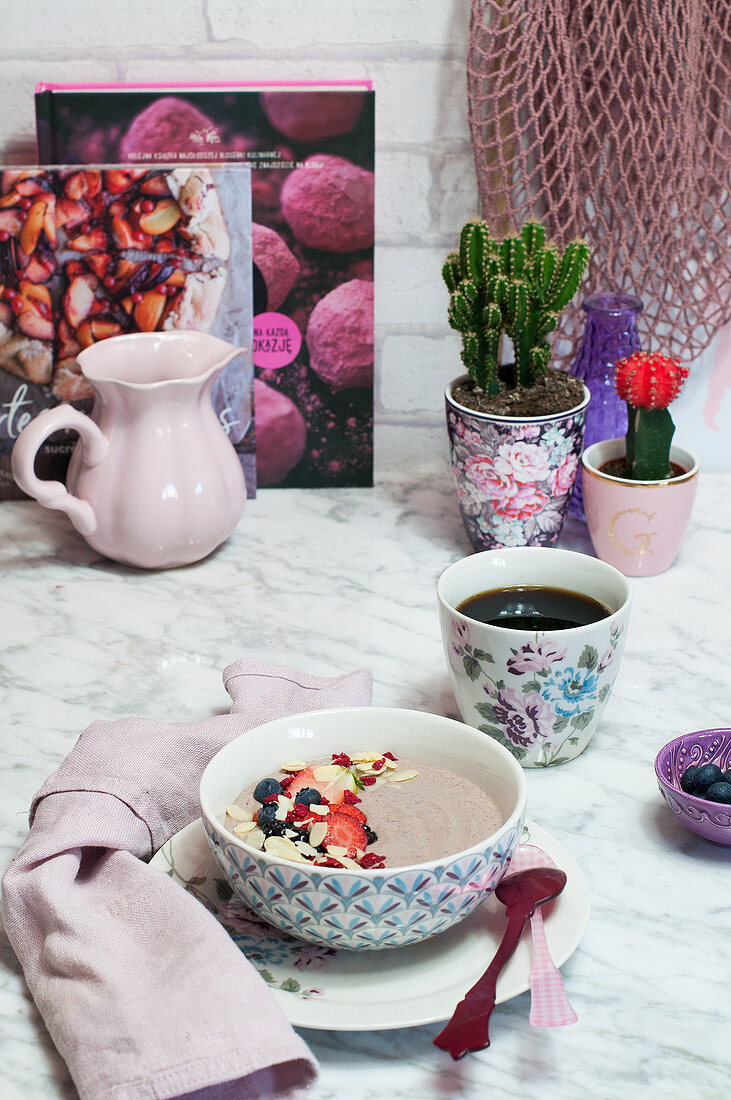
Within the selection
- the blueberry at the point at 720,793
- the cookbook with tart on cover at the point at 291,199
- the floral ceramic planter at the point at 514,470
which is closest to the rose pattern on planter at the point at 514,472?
the floral ceramic planter at the point at 514,470

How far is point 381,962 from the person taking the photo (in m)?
0.58

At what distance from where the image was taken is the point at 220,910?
0.61 meters

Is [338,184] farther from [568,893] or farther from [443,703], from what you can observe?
[568,893]

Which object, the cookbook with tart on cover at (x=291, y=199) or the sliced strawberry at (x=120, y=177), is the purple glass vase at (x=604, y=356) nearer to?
the cookbook with tart on cover at (x=291, y=199)

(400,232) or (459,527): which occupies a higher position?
(400,232)

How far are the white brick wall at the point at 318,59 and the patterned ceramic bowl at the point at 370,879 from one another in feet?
2.27

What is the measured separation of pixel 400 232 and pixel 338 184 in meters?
0.10

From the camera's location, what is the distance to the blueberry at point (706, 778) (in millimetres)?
692

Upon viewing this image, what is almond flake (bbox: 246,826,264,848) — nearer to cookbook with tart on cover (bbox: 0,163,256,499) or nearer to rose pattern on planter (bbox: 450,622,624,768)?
rose pattern on planter (bbox: 450,622,624,768)

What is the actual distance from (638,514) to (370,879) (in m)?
0.57

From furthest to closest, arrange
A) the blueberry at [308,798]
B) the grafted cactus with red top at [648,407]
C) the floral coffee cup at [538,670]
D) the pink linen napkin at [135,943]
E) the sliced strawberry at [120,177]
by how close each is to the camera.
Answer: the sliced strawberry at [120,177], the grafted cactus with red top at [648,407], the floral coffee cup at [538,670], the blueberry at [308,798], the pink linen napkin at [135,943]

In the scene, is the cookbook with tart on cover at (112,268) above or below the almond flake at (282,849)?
above

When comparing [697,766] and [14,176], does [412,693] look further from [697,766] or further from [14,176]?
[14,176]

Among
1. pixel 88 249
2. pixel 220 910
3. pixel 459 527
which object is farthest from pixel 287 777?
pixel 88 249
